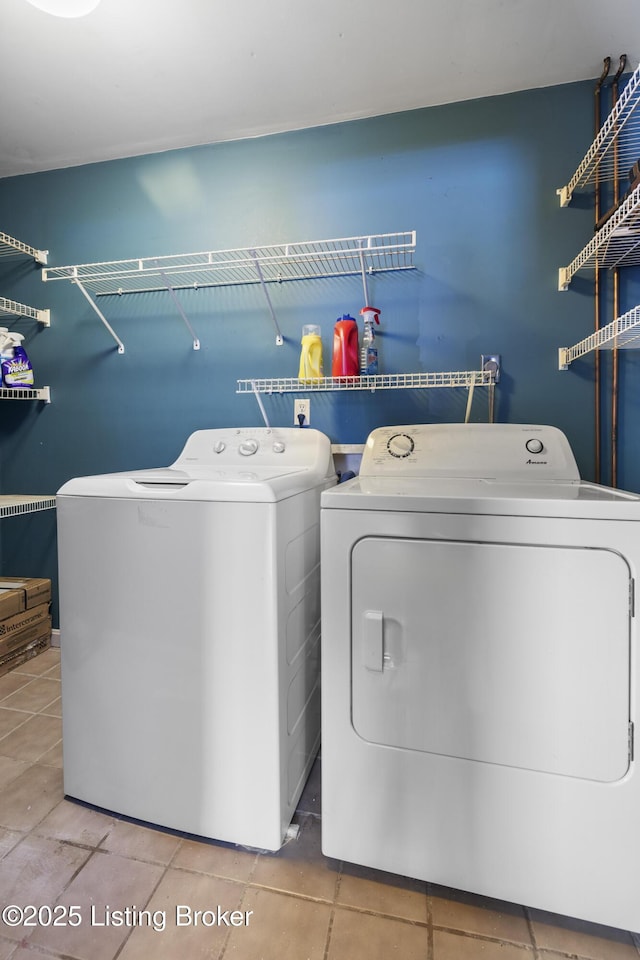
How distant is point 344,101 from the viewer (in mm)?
1798

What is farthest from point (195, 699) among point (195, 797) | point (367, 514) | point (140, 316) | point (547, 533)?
point (140, 316)

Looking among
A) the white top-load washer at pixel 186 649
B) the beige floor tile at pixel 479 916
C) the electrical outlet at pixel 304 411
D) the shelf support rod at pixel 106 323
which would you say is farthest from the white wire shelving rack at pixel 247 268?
the beige floor tile at pixel 479 916

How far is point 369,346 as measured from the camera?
180cm

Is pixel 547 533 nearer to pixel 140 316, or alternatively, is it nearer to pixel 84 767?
pixel 84 767

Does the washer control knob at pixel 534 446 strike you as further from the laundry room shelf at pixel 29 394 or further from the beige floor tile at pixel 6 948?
the laundry room shelf at pixel 29 394

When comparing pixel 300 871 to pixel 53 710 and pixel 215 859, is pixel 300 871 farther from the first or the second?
pixel 53 710

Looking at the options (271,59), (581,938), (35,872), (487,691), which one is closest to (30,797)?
(35,872)

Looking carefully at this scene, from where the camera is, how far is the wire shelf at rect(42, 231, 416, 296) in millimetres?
1800

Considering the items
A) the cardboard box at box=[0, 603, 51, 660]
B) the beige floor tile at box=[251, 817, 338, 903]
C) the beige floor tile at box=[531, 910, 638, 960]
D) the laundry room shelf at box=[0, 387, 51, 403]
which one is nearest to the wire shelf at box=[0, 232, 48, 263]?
the laundry room shelf at box=[0, 387, 51, 403]

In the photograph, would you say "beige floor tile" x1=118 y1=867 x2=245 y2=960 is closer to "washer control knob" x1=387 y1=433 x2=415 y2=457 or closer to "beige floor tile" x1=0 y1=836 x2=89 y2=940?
"beige floor tile" x1=0 y1=836 x2=89 y2=940

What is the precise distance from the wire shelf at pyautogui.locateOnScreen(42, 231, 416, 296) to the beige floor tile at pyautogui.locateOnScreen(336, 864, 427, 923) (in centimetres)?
189

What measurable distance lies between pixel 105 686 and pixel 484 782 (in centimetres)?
98

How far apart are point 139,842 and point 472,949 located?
32.9 inches

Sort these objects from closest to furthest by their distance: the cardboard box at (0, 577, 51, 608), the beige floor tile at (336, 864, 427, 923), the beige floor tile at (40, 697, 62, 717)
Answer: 1. the beige floor tile at (336, 864, 427, 923)
2. the beige floor tile at (40, 697, 62, 717)
3. the cardboard box at (0, 577, 51, 608)
